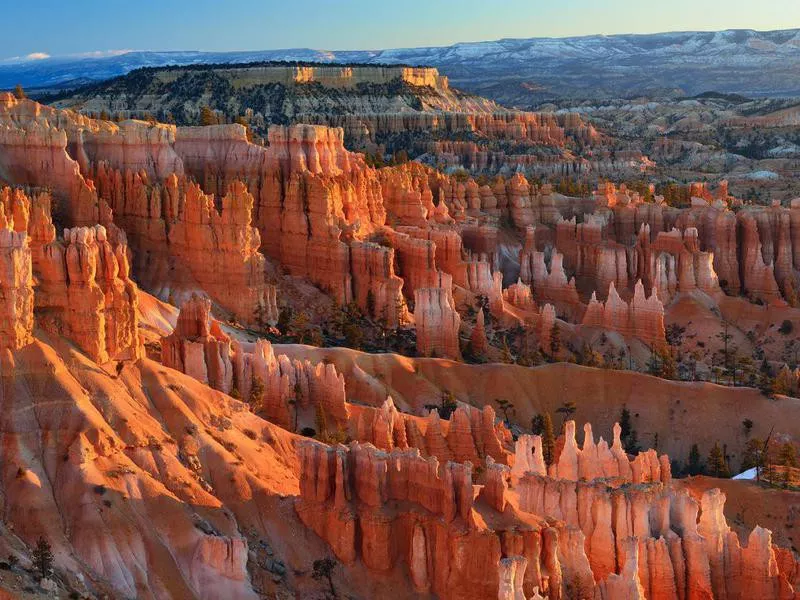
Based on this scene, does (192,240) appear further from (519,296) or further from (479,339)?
(519,296)

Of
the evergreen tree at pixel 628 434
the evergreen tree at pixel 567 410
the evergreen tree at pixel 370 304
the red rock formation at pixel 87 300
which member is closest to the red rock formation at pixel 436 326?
the evergreen tree at pixel 370 304

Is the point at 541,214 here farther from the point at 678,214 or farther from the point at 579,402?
the point at 579,402

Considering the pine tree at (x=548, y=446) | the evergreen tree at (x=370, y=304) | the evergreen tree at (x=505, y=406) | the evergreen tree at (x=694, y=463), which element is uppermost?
the evergreen tree at (x=370, y=304)

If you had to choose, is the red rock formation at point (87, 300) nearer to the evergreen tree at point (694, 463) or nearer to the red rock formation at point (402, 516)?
the red rock formation at point (402, 516)

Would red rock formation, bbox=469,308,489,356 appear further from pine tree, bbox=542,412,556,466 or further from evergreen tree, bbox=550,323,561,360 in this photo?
pine tree, bbox=542,412,556,466

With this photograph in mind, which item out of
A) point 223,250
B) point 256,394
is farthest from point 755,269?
point 256,394

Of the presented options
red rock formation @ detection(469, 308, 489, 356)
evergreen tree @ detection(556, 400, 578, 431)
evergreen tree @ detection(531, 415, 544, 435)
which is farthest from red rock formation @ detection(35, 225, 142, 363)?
red rock formation @ detection(469, 308, 489, 356)
